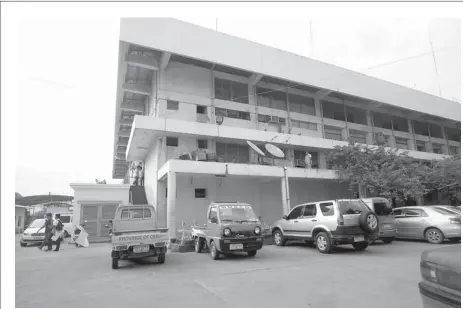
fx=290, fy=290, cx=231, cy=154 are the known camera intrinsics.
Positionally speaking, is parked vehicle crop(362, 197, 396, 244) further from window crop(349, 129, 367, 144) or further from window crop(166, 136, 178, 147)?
window crop(349, 129, 367, 144)

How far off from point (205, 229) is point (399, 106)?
19573 mm

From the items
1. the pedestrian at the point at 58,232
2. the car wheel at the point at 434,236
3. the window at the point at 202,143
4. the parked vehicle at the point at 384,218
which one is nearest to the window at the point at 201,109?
the window at the point at 202,143

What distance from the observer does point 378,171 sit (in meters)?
17.3

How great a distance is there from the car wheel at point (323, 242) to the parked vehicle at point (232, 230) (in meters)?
2.06

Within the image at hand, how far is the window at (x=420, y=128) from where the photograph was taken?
27.3 metres

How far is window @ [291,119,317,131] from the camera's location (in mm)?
20789

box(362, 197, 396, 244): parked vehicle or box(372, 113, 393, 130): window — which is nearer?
box(362, 197, 396, 244): parked vehicle

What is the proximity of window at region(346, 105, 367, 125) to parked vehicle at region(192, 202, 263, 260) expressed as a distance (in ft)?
57.0

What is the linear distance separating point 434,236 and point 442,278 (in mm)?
10149

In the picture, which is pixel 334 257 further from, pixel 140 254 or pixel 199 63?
pixel 199 63

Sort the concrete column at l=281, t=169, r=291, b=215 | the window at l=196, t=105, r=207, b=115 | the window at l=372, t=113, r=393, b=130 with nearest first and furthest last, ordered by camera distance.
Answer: the concrete column at l=281, t=169, r=291, b=215 < the window at l=196, t=105, r=207, b=115 < the window at l=372, t=113, r=393, b=130

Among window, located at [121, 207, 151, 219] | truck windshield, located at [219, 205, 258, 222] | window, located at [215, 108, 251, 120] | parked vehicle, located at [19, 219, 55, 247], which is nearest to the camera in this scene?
truck windshield, located at [219, 205, 258, 222]

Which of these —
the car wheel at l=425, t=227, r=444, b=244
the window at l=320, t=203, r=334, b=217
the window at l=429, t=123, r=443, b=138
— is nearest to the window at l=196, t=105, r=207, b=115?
the window at l=320, t=203, r=334, b=217

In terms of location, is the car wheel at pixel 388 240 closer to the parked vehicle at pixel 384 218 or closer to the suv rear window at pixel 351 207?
the parked vehicle at pixel 384 218
